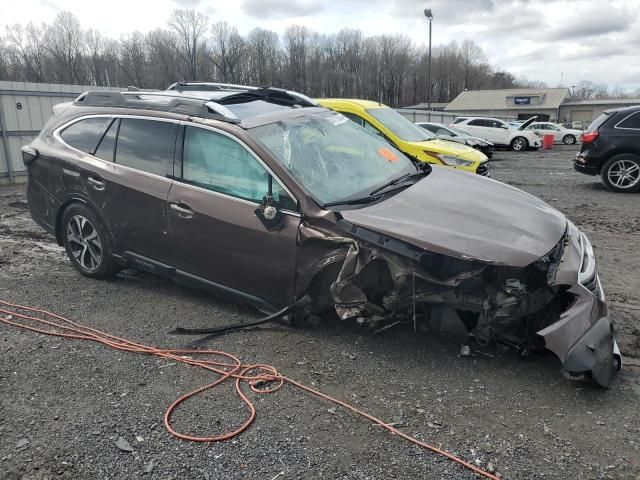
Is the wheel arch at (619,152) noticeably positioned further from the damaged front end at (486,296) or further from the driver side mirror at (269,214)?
the driver side mirror at (269,214)

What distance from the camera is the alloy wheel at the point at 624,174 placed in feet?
32.7

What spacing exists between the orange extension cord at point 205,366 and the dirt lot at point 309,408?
0.06 metres

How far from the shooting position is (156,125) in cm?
438

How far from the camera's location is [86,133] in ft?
16.0

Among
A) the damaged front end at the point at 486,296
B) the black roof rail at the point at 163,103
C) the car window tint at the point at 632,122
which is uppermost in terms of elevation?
the black roof rail at the point at 163,103

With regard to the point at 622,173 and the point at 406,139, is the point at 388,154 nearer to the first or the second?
the point at 406,139

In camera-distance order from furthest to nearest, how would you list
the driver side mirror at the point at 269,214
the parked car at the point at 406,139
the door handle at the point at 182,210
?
1. the parked car at the point at 406,139
2. the door handle at the point at 182,210
3. the driver side mirror at the point at 269,214

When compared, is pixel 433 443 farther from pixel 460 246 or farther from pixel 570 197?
pixel 570 197

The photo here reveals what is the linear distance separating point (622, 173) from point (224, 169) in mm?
9234

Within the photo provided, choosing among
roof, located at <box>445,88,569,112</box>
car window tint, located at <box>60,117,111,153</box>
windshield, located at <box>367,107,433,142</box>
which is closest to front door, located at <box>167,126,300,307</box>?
car window tint, located at <box>60,117,111,153</box>

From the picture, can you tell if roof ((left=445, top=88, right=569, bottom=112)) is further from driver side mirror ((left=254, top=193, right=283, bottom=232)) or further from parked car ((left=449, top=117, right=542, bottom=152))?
driver side mirror ((left=254, top=193, right=283, bottom=232))

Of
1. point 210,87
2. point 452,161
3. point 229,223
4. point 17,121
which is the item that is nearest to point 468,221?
point 229,223

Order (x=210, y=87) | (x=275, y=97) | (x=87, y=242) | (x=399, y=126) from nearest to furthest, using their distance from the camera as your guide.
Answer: (x=275, y=97) < (x=87, y=242) < (x=210, y=87) < (x=399, y=126)

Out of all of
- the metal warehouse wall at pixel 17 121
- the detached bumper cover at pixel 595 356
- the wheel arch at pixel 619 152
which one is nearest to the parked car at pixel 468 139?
the wheel arch at pixel 619 152
